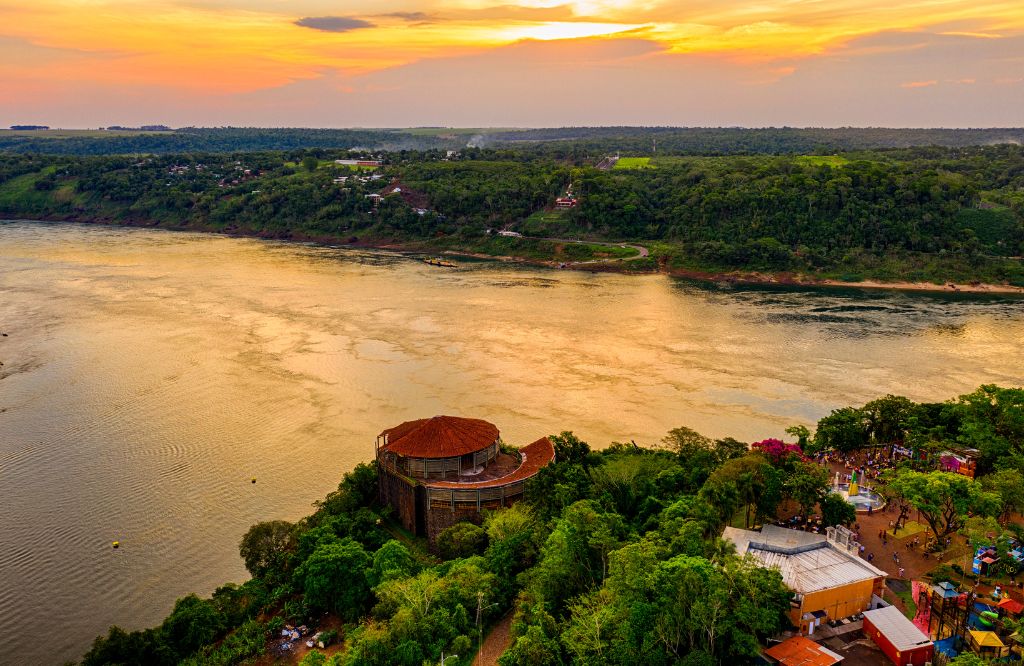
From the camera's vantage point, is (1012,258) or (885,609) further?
(1012,258)

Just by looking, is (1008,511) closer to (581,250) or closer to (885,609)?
(885,609)

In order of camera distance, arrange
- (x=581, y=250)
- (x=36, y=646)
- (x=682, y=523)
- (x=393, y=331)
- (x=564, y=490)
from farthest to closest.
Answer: (x=581, y=250) < (x=393, y=331) < (x=564, y=490) < (x=36, y=646) < (x=682, y=523)

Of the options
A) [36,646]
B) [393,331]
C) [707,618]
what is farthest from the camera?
[393,331]

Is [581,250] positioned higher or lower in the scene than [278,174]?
lower

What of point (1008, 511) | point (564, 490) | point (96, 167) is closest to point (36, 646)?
point (564, 490)

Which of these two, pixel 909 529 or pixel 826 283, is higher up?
pixel 909 529

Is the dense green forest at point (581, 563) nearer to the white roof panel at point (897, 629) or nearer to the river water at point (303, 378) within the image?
the white roof panel at point (897, 629)

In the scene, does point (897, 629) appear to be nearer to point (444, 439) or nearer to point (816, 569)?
point (816, 569)

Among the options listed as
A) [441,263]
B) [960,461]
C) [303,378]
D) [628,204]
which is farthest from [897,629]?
[628,204]
